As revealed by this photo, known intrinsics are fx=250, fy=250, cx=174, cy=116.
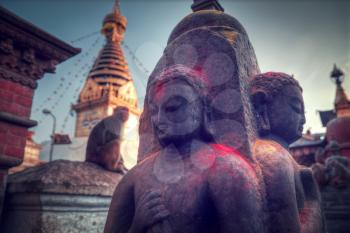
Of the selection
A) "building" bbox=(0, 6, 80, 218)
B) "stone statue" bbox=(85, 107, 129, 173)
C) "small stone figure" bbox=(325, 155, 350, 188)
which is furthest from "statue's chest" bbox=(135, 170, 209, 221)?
"small stone figure" bbox=(325, 155, 350, 188)

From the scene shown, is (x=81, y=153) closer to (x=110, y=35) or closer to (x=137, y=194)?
(x=110, y=35)

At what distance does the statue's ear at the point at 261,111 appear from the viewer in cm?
159

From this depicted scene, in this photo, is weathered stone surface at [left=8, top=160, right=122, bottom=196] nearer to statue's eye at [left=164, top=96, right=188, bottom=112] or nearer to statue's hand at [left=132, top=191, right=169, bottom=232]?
statue's hand at [left=132, top=191, right=169, bottom=232]

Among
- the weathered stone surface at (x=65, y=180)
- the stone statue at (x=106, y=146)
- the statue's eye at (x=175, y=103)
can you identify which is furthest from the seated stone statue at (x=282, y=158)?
the stone statue at (x=106, y=146)

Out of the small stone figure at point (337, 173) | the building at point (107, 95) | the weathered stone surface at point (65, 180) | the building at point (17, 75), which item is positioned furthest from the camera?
the building at point (107, 95)

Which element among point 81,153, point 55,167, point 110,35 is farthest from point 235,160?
point 110,35

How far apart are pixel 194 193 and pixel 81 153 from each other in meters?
19.4

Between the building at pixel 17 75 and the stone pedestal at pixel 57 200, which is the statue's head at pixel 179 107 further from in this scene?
the building at pixel 17 75

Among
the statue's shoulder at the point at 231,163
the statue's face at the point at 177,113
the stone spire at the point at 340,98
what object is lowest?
the statue's shoulder at the point at 231,163

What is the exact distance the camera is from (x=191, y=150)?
4.43 feet

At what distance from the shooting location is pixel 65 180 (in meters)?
2.93

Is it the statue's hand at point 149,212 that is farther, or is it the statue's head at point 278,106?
the statue's head at point 278,106

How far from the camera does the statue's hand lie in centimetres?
119

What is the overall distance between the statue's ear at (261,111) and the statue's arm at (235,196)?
455 millimetres
